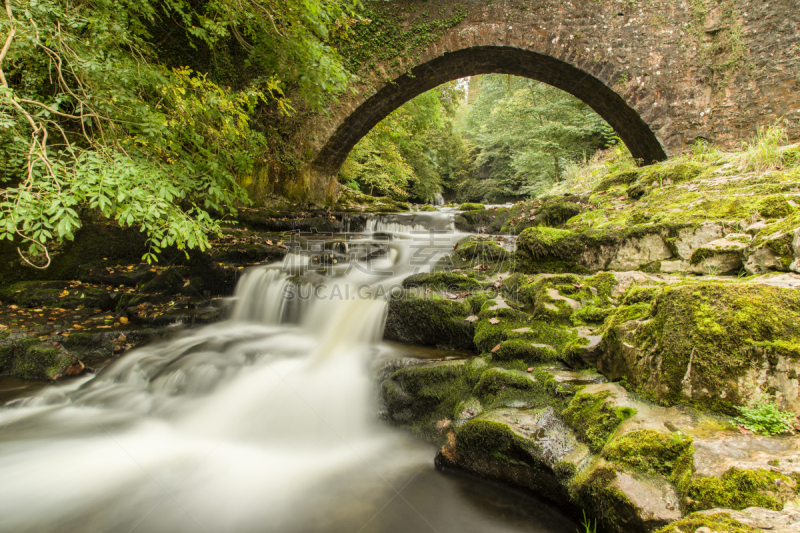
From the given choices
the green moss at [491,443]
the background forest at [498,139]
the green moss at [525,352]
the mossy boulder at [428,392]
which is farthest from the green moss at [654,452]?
the background forest at [498,139]

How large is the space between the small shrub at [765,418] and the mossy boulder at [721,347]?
38 mm

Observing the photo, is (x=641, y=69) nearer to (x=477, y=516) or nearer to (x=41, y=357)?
(x=477, y=516)

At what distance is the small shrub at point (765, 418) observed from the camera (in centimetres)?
153

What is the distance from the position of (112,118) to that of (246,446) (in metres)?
3.67

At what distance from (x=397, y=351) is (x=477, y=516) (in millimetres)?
1942

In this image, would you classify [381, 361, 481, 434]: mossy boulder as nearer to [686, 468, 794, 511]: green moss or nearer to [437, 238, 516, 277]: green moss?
[686, 468, 794, 511]: green moss

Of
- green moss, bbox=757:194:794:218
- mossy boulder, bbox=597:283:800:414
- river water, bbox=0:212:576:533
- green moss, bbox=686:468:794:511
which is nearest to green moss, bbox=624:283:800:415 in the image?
mossy boulder, bbox=597:283:800:414

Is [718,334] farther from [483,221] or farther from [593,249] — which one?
[483,221]

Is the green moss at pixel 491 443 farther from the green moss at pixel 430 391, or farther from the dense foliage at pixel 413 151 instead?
the dense foliage at pixel 413 151

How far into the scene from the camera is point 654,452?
1646mm

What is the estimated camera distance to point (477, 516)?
2.19 metres

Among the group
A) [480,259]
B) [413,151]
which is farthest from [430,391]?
[413,151]

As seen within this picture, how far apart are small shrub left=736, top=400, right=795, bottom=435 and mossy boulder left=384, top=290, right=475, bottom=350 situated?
2.20 metres

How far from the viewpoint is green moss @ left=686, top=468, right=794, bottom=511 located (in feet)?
4.16
